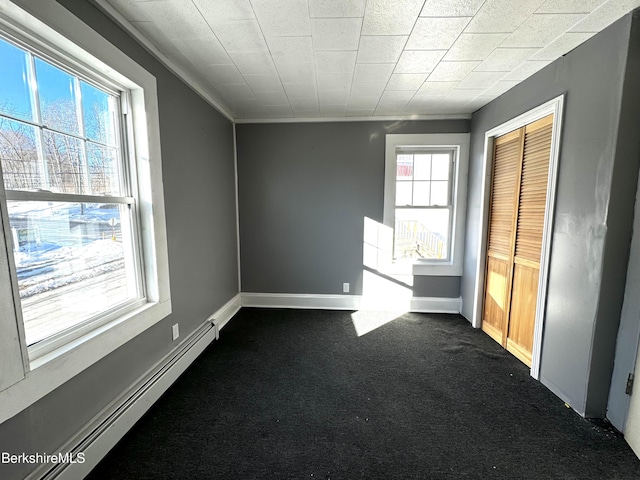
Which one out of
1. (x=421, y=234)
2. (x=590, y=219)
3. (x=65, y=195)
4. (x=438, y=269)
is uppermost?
(x=65, y=195)

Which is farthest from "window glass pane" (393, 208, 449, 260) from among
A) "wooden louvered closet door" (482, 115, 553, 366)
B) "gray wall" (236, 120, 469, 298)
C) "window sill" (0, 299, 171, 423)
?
"window sill" (0, 299, 171, 423)

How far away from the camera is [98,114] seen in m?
1.65

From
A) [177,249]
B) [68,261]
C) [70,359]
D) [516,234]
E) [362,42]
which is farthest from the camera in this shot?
[516,234]

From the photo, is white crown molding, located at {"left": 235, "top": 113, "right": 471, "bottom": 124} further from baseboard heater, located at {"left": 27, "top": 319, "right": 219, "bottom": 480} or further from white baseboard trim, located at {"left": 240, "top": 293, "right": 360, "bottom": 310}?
baseboard heater, located at {"left": 27, "top": 319, "right": 219, "bottom": 480}

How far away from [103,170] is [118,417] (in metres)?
1.48

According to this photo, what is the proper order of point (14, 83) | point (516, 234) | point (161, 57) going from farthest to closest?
point (516, 234) < point (161, 57) < point (14, 83)

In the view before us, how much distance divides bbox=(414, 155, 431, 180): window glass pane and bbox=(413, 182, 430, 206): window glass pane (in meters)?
0.09

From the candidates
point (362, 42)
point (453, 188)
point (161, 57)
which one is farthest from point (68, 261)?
point (453, 188)

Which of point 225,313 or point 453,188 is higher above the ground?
point 453,188

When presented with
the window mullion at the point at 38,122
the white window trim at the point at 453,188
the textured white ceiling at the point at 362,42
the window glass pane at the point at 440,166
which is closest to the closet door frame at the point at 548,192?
the textured white ceiling at the point at 362,42

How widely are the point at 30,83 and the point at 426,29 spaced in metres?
2.17

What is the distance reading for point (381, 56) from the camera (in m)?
2.02

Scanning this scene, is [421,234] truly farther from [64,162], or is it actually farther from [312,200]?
[64,162]

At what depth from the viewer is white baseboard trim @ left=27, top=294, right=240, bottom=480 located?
1.28 metres
